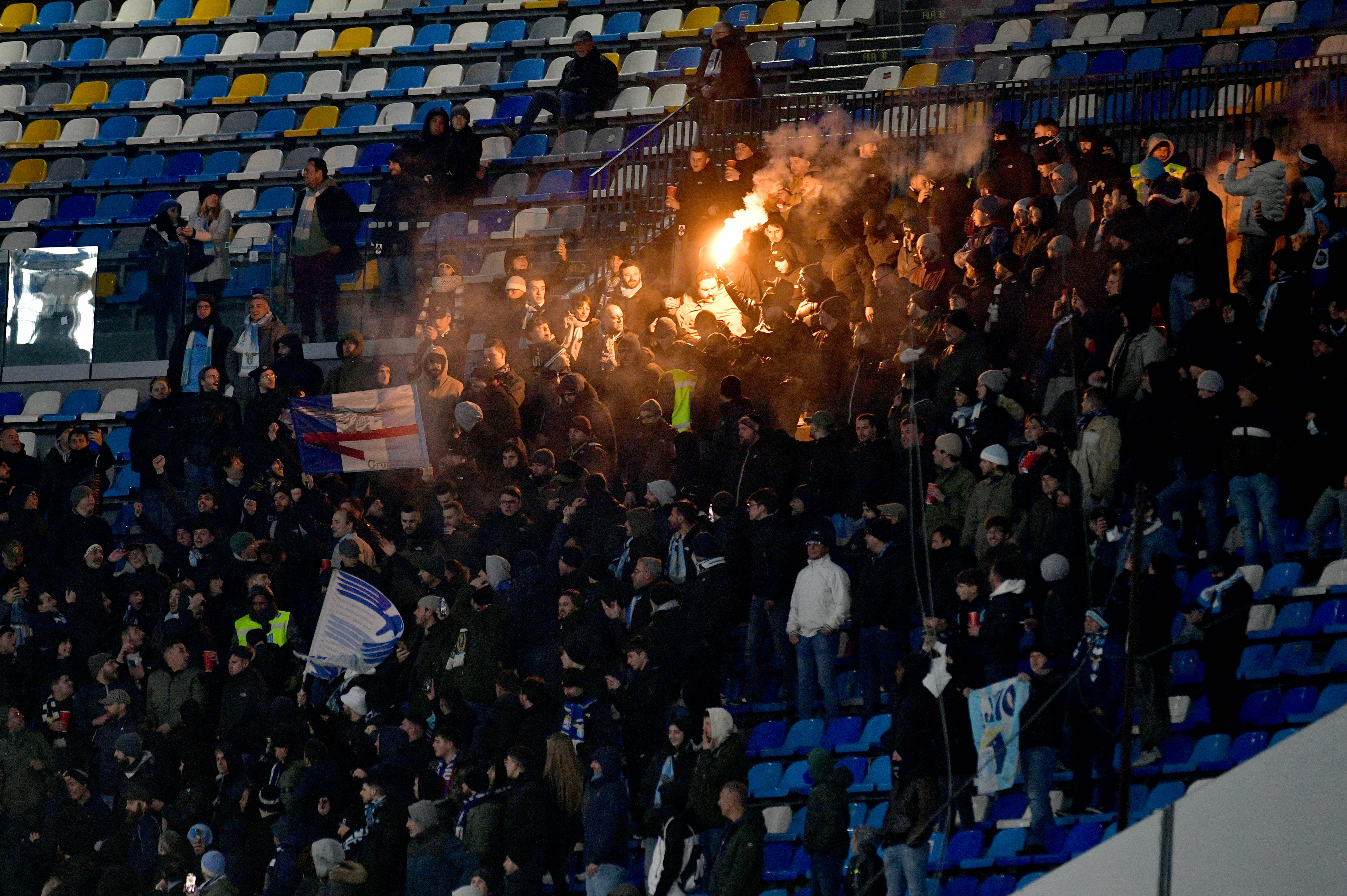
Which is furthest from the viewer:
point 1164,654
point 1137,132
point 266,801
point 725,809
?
point 1137,132

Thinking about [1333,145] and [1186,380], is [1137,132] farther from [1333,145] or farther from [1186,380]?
[1186,380]

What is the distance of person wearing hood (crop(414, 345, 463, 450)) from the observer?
48.2ft

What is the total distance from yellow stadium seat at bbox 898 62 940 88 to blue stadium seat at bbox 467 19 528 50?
19.7ft

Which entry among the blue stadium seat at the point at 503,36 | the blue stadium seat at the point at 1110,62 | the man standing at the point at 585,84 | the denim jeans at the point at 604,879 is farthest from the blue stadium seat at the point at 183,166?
the denim jeans at the point at 604,879

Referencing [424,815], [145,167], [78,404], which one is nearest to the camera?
[424,815]

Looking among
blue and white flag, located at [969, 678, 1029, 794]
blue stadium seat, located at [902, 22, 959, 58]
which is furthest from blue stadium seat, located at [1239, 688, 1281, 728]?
blue stadium seat, located at [902, 22, 959, 58]

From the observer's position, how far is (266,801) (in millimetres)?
12570

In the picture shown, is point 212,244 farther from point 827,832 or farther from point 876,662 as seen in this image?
point 827,832

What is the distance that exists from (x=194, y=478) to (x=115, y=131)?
9.28 m

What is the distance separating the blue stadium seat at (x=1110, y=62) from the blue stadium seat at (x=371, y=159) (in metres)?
7.96

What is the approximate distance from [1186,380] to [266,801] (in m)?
6.84

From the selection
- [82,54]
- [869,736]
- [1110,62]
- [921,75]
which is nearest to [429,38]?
[82,54]

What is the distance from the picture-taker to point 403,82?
76.0ft

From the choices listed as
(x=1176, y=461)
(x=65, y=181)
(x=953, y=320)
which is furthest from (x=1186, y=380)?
(x=65, y=181)
